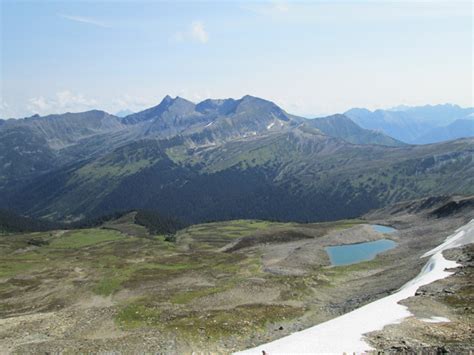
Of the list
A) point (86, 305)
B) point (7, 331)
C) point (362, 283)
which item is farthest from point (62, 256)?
point (362, 283)

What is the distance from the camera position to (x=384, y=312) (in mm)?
60781

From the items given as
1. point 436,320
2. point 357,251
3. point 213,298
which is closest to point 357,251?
point 357,251

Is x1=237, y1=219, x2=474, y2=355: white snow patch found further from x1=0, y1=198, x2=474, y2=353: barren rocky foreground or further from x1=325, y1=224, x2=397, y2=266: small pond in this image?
x1=325, y1=224, x2=397, y2=266: small pond

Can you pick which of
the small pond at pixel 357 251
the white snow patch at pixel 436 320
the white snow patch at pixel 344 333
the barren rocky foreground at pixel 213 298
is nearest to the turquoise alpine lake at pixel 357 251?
the small pond at pixel 357 251

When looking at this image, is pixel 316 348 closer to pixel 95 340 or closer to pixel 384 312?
pixel 384 312

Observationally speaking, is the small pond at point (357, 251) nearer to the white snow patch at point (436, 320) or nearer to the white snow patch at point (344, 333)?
the white snow patch at point (344, 333)

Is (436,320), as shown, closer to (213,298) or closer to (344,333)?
(344,333)

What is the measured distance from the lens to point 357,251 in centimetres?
16400

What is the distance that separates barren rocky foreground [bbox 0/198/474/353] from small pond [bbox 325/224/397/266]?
157 inches

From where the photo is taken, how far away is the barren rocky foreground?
2409 inches

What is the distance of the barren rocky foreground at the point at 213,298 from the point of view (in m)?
61.2

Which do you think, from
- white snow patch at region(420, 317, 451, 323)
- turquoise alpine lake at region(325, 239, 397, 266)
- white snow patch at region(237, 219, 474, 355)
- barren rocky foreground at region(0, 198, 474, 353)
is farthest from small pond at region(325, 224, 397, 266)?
white snow patch at region(420, 317, 451, 323)

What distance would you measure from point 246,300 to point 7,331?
43.4m

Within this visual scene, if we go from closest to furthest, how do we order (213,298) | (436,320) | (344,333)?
(344,333) < (436,320) < (213,298)
